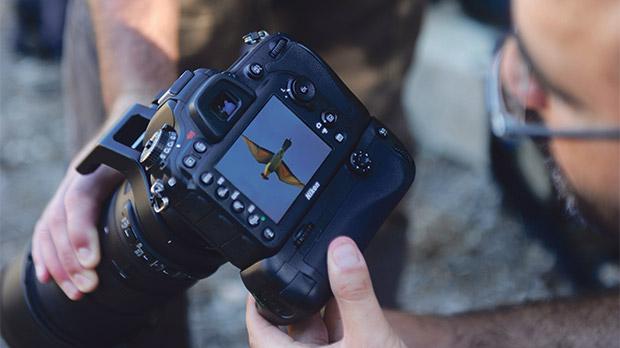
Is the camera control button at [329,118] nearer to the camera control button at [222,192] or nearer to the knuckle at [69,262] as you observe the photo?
the camera control button at [222,192]

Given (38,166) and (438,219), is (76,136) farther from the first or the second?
(438,219)

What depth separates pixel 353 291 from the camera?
0.80 meters

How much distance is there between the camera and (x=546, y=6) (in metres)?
1.04

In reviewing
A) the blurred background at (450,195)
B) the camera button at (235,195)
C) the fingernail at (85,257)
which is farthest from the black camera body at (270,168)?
the blurred background at (450,195)

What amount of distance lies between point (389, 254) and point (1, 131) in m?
1.34

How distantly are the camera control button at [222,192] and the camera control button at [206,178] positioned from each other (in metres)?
0.01

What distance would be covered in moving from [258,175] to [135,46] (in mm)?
514

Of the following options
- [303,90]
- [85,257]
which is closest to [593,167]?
[303,90]

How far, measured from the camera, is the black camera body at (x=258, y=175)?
2.64 feet

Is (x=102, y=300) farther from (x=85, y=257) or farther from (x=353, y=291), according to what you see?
(x=353, y=291)

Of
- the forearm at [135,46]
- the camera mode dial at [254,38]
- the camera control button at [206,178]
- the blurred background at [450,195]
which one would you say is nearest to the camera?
the camera control button at [206,178]

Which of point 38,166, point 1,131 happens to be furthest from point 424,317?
point 1,131

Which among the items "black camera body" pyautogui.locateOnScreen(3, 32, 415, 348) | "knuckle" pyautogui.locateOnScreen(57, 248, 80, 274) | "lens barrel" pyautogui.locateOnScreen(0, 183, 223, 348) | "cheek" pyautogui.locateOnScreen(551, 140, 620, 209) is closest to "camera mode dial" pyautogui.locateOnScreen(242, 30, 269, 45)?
"black camera body" pyautogui.locateOnScreen(3, 32, 415, 348)

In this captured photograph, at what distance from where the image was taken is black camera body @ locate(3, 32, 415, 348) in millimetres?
804
